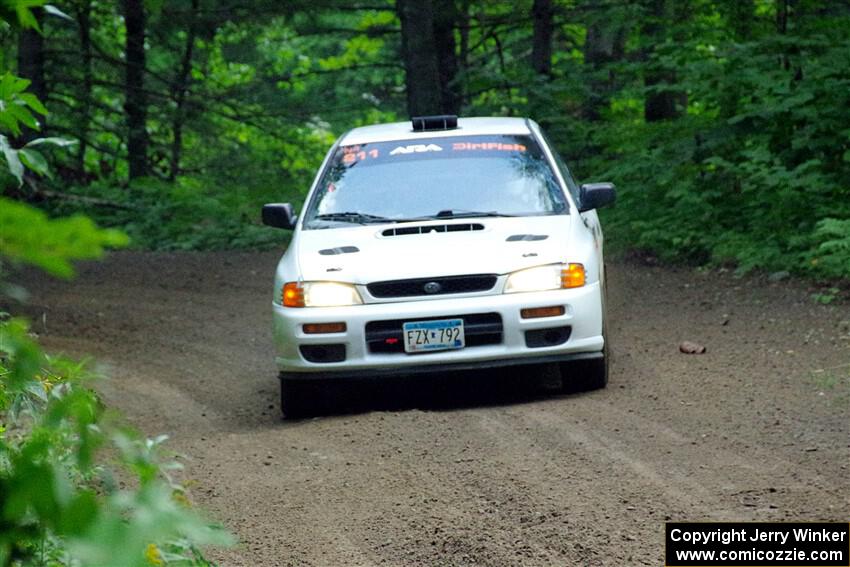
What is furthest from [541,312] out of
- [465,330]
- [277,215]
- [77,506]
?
[77,506]

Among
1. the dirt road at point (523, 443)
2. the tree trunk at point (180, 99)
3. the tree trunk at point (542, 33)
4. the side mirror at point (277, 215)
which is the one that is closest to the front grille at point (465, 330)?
the dirt road at point (523, 443)

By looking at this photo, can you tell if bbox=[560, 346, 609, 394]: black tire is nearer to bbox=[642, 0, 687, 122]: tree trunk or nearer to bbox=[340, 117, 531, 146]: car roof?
bbox=[340, 117, 531, 146]: car roof

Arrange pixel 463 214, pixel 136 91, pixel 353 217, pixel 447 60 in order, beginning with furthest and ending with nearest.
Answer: pixel 447 60 < pixel 136 91 < pixel 353 217 < pixel 463 214

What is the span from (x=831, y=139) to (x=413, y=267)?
7.06 m

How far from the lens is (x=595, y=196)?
8.55m

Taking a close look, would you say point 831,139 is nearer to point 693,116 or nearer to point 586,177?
point 693,116

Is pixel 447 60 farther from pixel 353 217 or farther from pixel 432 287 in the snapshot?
pixel 432 287

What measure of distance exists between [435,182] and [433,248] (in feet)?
3.67

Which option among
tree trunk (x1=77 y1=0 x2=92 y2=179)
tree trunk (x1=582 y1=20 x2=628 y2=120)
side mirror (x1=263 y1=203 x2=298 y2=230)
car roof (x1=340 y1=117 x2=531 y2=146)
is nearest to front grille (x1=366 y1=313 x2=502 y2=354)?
side mirror (x1=263 y1=203 x2=298 y2=230)

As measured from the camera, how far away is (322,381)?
7.81m

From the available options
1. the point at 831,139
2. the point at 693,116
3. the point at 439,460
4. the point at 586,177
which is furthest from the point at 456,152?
the point at 586,177

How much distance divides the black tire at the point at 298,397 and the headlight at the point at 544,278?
143cm

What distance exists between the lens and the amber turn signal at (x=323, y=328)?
24.9ft

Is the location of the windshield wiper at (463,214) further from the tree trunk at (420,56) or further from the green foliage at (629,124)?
the tree trunk at (420,56)
